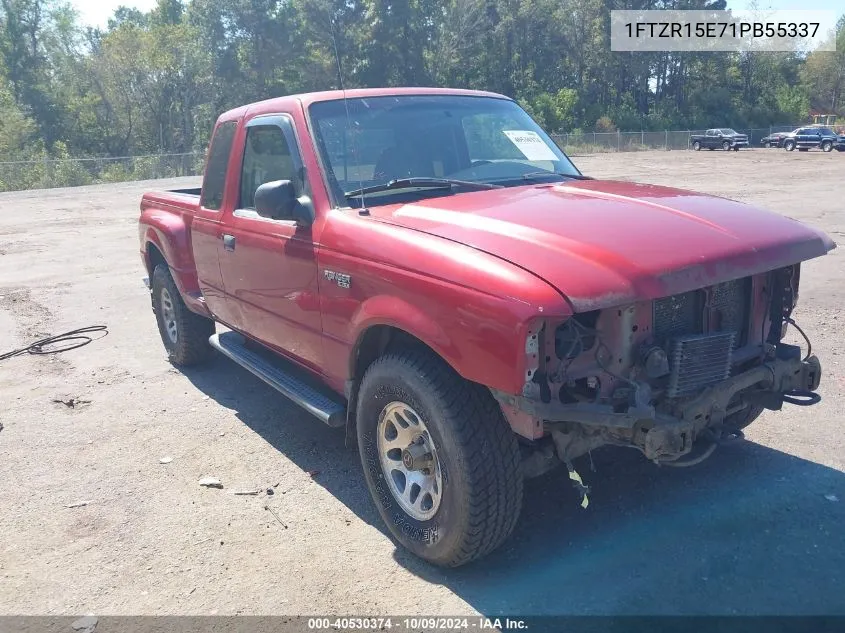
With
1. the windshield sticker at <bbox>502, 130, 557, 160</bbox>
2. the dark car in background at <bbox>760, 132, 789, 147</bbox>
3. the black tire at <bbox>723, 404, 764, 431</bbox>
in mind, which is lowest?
the dark car in background at <bbox>760, 132, 789, 147</bbox>

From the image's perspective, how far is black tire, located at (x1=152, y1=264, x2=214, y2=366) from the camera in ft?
20.9

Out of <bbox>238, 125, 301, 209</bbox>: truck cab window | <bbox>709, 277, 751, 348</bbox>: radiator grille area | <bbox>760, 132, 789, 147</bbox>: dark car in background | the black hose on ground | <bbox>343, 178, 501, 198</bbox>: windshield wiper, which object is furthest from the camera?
<bbox>760, 132, 789, 147</bbox>: dark car in background

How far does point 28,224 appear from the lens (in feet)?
63.5

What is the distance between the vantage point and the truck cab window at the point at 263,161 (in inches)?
176

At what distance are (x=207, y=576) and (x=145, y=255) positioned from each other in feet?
13.5

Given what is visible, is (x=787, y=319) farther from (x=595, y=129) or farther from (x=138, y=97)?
(x=595, y=129)

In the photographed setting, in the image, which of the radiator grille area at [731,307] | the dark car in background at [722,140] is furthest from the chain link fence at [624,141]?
the radiator grille area at [731,307]

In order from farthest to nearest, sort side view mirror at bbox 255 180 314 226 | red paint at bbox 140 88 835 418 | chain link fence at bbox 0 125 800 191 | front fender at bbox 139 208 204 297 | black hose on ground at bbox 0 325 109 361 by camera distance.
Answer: chain link fence at bbox 0 125 800 191 < black hose on ground at bbox 0 325 109 361 < front fender at bbox 139 208 204 297 < side view mirror at bbox 255 180 314 226 < red paint at bbox 140 88 835 418

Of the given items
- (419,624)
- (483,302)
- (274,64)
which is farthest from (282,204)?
(274,64)

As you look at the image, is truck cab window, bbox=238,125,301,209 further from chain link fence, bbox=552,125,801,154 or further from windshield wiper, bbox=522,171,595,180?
chain link fence, bbox=552,125,801,154

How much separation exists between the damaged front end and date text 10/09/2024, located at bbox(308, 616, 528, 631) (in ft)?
2.20

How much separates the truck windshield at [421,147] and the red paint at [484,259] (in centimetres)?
12

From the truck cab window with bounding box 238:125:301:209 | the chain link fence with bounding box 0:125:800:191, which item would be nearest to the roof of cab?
the truck cab window with bounding box 238:125:301:209

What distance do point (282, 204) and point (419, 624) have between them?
2.19 meters
